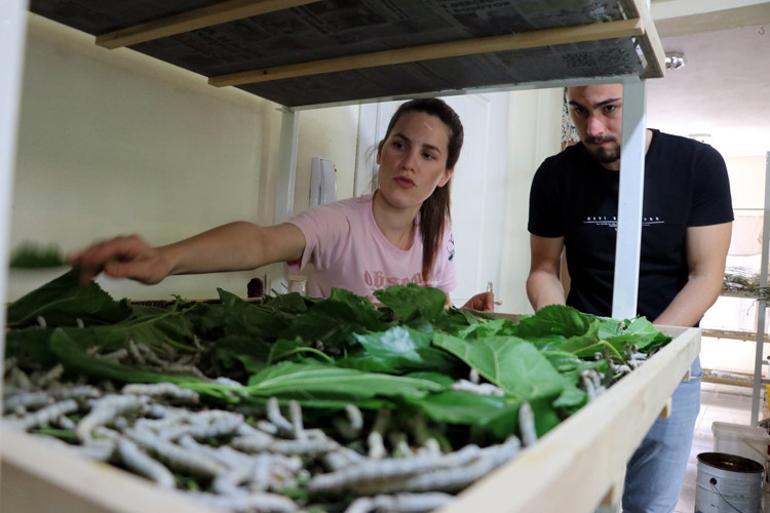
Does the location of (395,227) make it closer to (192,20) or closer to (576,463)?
(192,20)

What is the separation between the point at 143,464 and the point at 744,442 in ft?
7.80

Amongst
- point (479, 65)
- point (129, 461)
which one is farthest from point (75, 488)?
point (479, 65)

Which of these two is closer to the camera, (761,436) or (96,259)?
(96,259)

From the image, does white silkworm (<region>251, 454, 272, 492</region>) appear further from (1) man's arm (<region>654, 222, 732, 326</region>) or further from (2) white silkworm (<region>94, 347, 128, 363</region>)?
(1) man's arm (<region>654, 222, 732, 326</region>)

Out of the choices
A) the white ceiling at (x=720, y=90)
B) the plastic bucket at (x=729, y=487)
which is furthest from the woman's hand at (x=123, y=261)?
the white ceiling at (x=720, y=90)

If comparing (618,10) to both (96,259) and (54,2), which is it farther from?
(54,2)

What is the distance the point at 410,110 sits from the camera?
3.58 feet

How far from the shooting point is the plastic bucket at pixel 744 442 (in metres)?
2.05

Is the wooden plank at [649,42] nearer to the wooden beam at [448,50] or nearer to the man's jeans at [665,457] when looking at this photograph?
the wooden beam at [448,50]

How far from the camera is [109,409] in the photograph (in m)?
0.26

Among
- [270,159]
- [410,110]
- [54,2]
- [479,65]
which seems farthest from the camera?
[270,159]

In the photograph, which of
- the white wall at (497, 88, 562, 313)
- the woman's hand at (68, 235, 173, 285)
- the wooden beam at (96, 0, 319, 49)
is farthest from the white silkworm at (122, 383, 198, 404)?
the white wall at (497, 88, 562, 313)

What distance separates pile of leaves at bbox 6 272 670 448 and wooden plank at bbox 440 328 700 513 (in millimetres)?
22

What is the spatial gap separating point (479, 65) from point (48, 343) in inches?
28.5
